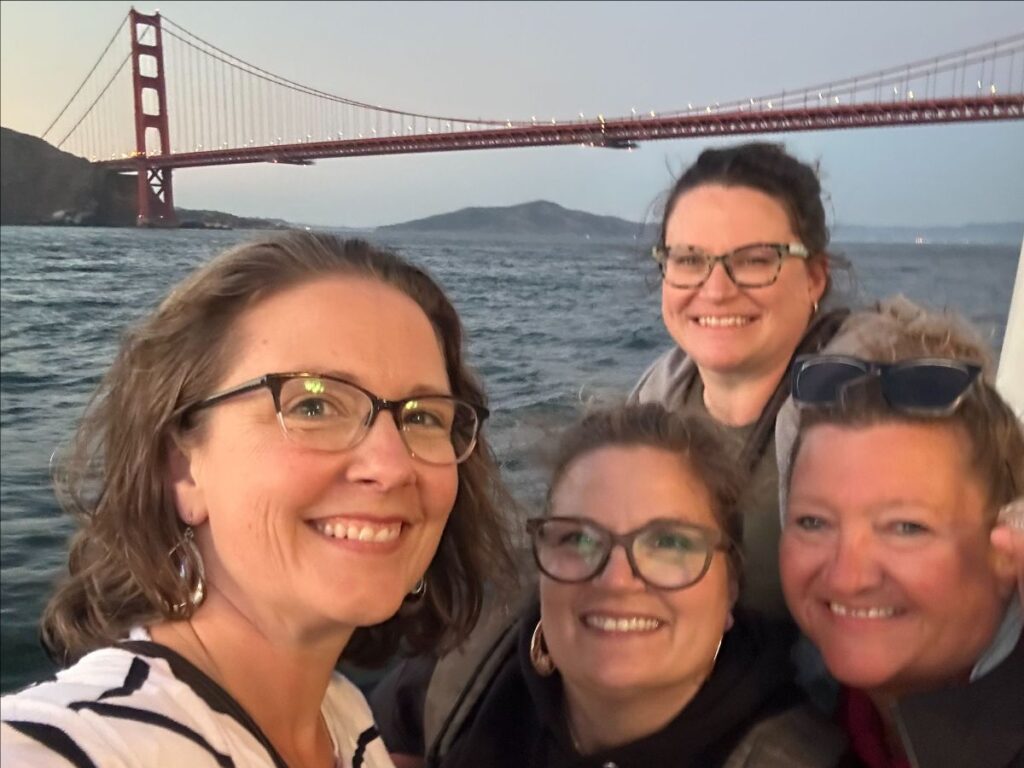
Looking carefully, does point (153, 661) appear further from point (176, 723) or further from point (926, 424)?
point (926, 424)

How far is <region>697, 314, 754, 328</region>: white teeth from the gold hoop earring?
0.57 m

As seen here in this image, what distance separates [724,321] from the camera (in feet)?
4.08

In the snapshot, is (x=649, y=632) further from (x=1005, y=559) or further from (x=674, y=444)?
(x=1005, y=559)

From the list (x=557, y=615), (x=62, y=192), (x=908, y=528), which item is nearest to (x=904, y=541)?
(x=908, y=528)

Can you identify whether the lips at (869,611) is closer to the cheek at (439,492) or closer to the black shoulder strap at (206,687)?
the cheek at (439,492)

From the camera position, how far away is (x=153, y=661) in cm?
57

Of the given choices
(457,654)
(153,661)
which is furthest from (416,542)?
(457,654)

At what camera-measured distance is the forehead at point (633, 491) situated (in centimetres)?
81

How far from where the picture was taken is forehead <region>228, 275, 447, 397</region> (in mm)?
603

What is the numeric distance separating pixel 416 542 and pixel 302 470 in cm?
12

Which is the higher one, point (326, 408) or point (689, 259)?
point (689, 259)

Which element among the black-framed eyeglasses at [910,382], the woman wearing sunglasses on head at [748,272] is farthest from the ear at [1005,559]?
the woman wearing sunglasses on head at [748,272]

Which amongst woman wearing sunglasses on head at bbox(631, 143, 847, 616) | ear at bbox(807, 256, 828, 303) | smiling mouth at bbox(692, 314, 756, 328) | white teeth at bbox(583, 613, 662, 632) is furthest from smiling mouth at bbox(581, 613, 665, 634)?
ear at bbox(807, 256, 828, 303)

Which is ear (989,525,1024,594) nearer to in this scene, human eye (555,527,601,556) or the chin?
the chin
